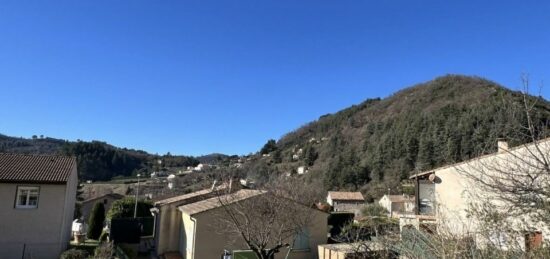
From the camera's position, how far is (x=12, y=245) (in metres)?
23.3

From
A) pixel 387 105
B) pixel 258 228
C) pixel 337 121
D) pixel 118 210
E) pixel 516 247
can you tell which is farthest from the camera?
pixel 337 121

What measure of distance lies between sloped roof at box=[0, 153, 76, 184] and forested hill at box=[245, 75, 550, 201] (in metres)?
31.2

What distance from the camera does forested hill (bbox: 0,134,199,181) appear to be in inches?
3610

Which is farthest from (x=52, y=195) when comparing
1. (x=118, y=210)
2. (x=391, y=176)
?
(x=391, y=176)

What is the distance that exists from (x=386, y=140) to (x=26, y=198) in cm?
9630

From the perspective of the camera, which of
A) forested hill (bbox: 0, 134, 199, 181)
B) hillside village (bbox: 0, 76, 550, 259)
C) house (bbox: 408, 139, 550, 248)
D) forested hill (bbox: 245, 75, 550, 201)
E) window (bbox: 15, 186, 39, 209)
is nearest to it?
hillside village (bbox: 0, 76, 550, 259)

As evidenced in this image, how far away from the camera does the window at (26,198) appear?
2394 centimetres

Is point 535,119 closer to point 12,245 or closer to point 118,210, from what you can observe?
point 12,245

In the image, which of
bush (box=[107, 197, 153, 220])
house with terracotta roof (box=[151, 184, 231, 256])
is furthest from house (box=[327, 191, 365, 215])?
house with terracotta roof (box=[151, 184, 231, 256])

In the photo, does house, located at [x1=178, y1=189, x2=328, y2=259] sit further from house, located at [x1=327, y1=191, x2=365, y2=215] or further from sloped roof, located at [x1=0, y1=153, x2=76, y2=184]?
house, located at [x1=327, y1=191, x2=365, y2=215]

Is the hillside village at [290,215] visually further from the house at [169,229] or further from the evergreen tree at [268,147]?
the evergreen tree at [268,147]

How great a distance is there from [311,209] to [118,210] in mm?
21490

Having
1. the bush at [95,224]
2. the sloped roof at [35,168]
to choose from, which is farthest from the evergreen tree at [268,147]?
the sloped roof at [35,168]

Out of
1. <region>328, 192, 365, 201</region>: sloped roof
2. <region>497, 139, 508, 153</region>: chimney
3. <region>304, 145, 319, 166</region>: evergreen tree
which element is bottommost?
<region>497, 139, 508, 153</region>: chimney
